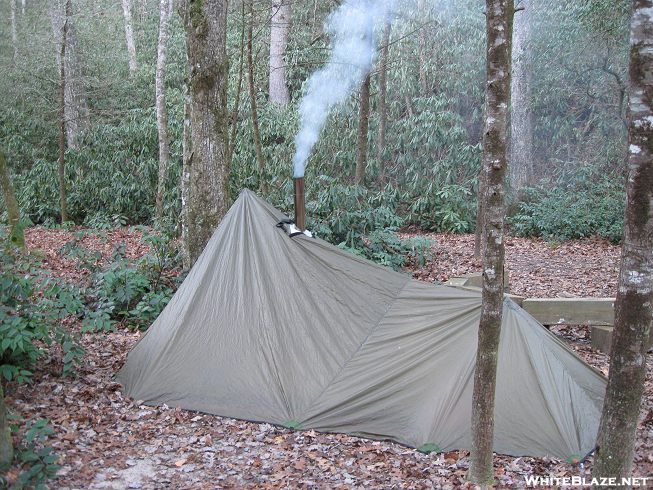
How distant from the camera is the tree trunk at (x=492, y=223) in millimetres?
3959

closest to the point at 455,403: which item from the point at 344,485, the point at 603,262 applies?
the point at 344,485

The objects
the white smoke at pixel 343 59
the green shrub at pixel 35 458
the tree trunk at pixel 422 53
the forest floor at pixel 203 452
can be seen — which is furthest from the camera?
the tree trunk at pixel 422 53

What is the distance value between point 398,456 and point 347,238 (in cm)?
550

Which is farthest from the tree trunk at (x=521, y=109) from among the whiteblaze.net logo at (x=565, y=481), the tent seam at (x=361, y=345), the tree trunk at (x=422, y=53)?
the whiteblaze.net logo at (x=565, y=481)

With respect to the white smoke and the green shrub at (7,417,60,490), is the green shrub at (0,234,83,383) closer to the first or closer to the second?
the green shrub at (7,417,60,490)

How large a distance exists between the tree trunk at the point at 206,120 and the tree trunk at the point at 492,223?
4424 mm

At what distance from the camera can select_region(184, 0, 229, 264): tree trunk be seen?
774cm

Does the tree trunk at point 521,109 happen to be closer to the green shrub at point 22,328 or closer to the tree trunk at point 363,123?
the tree trunk at point 363,123

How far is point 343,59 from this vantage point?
15.5 m

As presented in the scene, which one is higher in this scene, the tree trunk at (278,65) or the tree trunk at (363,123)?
the tree trunk at (278,65)

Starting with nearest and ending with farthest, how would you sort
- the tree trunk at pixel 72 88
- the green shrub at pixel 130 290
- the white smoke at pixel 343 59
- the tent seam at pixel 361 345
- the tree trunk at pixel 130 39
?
the tent seam at pixel 361 345, the green shrub at pixel 130 290, the white smoke at pixel 343 59, the tree trunk at pixel 72 88, the tree trunk at pixel 130 39

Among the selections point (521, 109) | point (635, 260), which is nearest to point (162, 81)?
point (521, 109)

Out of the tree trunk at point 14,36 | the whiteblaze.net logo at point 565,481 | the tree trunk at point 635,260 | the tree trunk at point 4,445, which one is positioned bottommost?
the whiteblaze.net logo at point 565,481

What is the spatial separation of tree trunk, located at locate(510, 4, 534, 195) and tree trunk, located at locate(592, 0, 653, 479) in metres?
13.2
